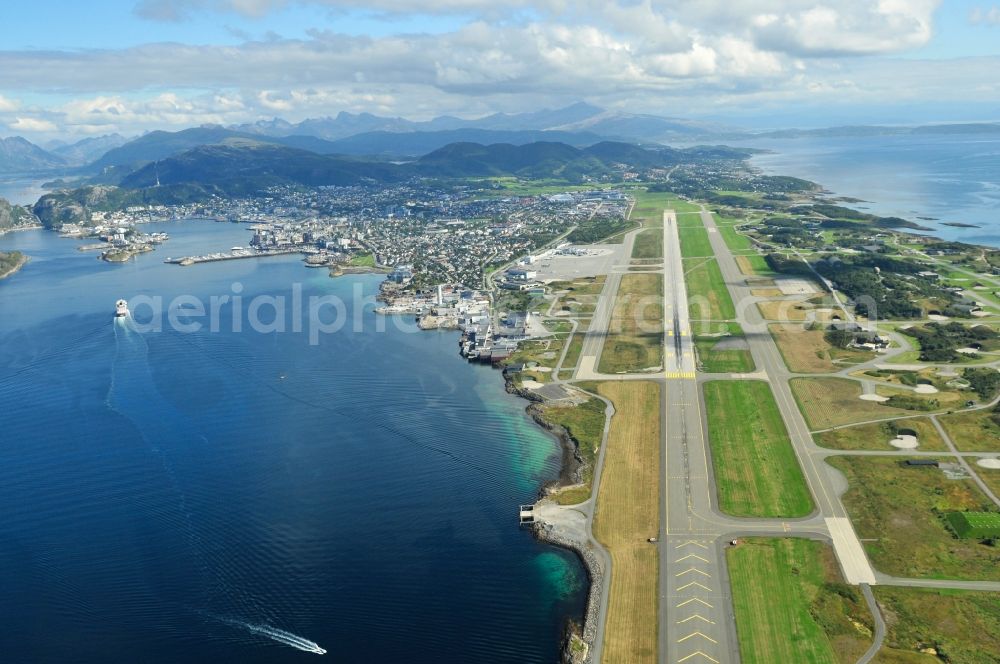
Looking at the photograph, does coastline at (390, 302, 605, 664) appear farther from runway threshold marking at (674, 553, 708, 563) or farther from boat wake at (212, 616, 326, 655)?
boat wake at (212, 616, 326, 655)

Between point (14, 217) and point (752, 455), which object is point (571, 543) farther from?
point (14, 217)

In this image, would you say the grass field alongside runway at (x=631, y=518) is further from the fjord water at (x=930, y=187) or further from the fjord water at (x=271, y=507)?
the fjord water at (x=930, y=187)

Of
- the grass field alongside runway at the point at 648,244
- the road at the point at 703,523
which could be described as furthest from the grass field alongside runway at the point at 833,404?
the grass field alongside runway at the point at 648,244

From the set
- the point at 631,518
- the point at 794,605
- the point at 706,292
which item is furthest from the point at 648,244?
the point at 794,605

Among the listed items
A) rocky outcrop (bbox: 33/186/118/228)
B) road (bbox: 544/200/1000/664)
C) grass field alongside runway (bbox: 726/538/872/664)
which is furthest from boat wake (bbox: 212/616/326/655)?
rocky outcrop (bbox: 33/186/118/228)

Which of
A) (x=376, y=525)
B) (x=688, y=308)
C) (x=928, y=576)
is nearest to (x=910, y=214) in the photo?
(x=688, y=308)

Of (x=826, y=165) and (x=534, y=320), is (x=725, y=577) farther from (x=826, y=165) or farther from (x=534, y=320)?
(x=826, y=165)
